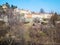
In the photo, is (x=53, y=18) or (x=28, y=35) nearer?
(x=28, y=35)

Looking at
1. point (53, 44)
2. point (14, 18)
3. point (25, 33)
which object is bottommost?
point (53, 44)

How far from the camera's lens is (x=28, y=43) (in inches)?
443

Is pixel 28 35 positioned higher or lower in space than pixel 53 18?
lower

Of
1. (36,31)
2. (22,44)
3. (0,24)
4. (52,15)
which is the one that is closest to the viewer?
(22,44)

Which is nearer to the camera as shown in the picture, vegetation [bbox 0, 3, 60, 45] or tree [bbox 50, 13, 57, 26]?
vegetation [bbox 0, 3, 60, 45]

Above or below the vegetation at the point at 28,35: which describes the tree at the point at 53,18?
above

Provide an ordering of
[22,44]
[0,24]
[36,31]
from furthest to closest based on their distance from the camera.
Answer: [0,24] → [36,31] → [22,44]

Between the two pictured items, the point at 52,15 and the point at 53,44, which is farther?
the point at 52,15

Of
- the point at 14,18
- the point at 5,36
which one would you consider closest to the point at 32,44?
the point at 5,36

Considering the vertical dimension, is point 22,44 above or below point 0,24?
below

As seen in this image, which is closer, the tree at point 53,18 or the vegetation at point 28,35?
the vegetation at point 28,35

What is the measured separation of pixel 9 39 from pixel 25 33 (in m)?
1.13

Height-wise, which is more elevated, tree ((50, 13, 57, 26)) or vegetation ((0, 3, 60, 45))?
tree ((50, 13, 57, 26))

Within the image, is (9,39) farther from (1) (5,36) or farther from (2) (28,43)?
(2) (28,43)
